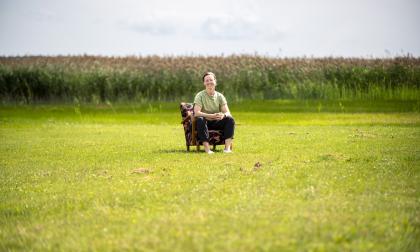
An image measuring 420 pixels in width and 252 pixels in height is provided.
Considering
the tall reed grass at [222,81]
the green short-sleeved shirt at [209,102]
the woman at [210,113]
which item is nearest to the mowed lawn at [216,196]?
the woman at [210,113]

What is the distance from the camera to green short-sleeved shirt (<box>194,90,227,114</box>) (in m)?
15.4

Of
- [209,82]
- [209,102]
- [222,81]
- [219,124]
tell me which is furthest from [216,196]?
[222,81]

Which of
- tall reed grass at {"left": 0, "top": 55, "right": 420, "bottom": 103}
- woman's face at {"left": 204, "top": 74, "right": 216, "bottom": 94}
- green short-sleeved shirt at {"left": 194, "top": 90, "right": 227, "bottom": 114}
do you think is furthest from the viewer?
tall reed grass at {"left": 0, "top": 55, "right": 420, "bottom": 103}

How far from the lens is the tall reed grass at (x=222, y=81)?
39.2m

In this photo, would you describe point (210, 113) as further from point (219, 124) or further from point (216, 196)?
point (216, 196)

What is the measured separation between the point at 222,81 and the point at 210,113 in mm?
25339

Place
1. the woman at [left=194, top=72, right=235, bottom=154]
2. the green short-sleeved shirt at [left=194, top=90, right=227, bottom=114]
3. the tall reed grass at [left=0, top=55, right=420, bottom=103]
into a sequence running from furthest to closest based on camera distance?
1. the tall reed grass at [left=0, top=55, right=420, bottom=103]
2. the green short-sleeved shirt at [left=194, top=90, right=227, bottom=114]
3. the woman at [left=194, top=72, right=235, bottom=154]

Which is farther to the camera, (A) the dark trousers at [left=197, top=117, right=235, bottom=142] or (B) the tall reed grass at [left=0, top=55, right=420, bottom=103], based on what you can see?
(B) the tall reed grass at [left=0, top=55, right=420, bottom=103]

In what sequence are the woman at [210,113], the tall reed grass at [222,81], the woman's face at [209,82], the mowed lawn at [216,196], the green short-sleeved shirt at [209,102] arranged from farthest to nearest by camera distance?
1. the tall reed grass at [222,81]
2. the green short-sleeved shirt at [209,102]
3. the woman at [210,113]
4. the woman's face at [209,82]
5. the mowed lawn at [216,196]

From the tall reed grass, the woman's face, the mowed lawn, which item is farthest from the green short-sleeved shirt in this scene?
the tall reed grass

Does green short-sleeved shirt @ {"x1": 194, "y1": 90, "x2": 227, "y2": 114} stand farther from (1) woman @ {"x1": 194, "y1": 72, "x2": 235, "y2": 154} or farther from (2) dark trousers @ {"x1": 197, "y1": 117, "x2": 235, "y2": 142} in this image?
(2) dark trousers @ {"x1": 197, "y1": 117, "x2": 235, "y2": 142}

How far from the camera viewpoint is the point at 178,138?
2139 cm

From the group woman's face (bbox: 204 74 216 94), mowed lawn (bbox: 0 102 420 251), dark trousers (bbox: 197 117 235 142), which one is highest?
woman's face (bbox: 204 74 216 94)

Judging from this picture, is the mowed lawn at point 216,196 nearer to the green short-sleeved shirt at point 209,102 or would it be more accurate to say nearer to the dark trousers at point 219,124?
the dark trousers at point 219,124
